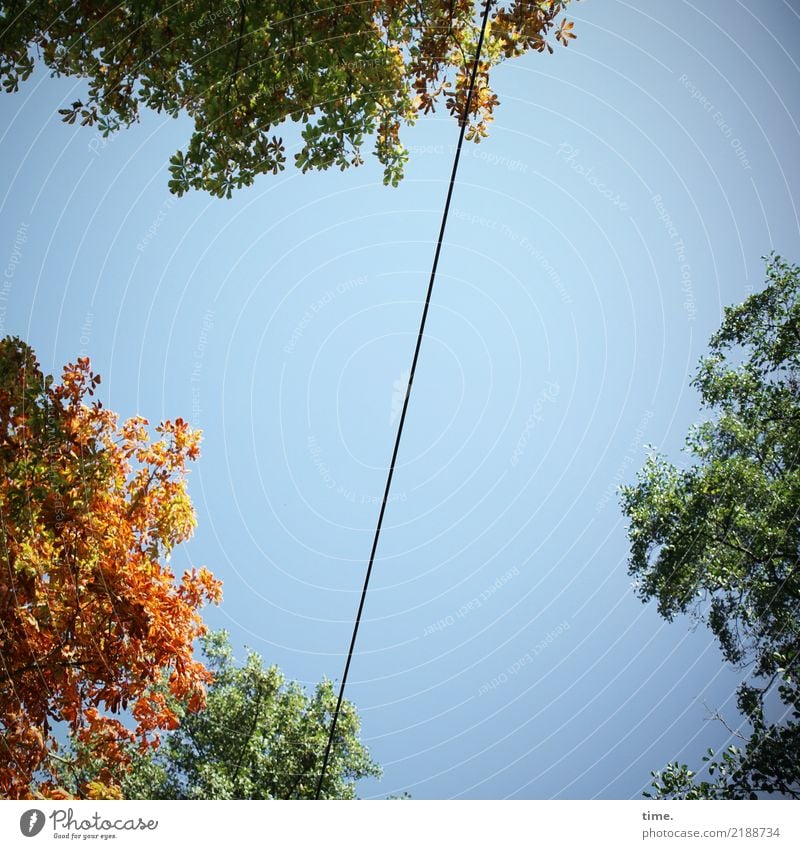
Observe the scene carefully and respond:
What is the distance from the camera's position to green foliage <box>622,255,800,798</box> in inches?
255

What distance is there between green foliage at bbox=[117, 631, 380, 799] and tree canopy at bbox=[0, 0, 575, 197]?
21.0 ft

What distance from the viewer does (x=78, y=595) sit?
471 centimetres

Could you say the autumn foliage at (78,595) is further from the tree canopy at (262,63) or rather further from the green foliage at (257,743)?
the green foliage at (257,743)

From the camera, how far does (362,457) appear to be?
942cm

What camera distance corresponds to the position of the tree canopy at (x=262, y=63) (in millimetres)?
5156

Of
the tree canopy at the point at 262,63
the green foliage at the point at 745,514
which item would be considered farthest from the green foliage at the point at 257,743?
the tree canopy at the point at 262,63

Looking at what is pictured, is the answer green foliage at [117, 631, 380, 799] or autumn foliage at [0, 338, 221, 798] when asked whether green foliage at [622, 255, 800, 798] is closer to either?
autumn foliage at [0, 338, 221, 798]

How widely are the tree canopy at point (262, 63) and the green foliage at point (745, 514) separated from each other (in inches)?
166

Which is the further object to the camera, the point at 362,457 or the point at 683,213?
the point at 362,457

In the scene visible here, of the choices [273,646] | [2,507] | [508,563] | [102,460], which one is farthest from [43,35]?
[508,563]

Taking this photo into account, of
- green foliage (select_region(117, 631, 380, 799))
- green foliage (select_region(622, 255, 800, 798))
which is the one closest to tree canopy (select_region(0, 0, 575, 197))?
green foliage (select_region(622, 255, 800, 798))
